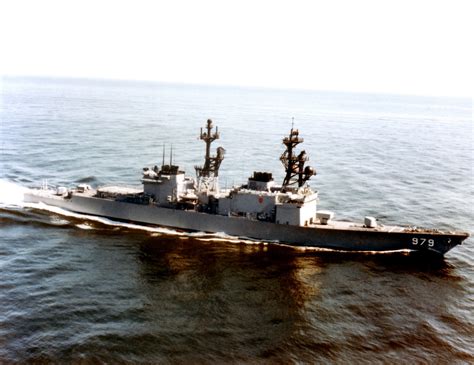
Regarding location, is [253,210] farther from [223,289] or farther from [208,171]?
[223,289]

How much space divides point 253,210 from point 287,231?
338cm

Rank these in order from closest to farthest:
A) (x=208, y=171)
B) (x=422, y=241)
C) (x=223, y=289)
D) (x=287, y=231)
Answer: (x=223, y=289) → (x=422, y=241) → (x=287, y=231) → (x=208, y=171)

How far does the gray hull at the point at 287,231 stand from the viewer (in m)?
34.1

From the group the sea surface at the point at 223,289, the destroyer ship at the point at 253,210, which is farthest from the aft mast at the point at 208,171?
the sea surface at the point at 223,289

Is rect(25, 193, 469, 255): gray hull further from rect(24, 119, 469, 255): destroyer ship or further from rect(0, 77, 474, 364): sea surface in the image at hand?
rect(0, 77, 474, 364): sea surface

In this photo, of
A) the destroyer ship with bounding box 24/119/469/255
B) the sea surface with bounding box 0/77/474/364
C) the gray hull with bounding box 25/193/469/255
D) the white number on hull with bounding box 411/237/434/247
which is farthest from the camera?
the destroyer ship with bounding box 24/119/469/255

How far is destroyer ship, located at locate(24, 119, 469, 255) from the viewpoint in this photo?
34.6 meters

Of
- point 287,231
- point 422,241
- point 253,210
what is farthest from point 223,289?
point 422,241

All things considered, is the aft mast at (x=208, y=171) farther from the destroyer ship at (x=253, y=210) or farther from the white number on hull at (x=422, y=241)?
the white number on hull at (x=422, y=241)

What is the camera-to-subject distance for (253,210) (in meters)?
37.2

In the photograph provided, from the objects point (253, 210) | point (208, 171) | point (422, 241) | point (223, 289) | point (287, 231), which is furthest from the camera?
point (208, 171)

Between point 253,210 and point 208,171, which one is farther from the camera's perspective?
point 208,171

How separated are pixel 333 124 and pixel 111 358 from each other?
107199mm

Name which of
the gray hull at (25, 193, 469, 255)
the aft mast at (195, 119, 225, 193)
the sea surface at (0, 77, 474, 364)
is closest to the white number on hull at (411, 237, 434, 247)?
the gray hull at (25, 193, 469, 255)
